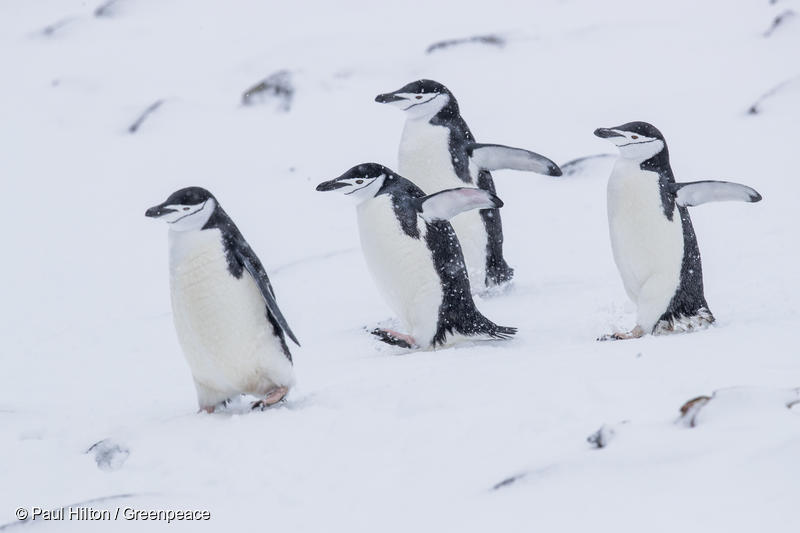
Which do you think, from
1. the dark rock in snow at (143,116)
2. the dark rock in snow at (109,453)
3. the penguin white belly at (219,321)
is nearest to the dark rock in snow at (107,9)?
the dark rock in snow at (143,116)

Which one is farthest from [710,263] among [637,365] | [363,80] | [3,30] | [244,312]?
[3,30]

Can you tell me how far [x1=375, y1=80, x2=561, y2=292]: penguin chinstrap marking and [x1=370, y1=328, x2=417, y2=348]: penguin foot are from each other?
3.74ft

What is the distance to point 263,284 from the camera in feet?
12.2

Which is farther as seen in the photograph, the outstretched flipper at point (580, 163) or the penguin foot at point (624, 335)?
the outstretched flipper at point (580, 163)

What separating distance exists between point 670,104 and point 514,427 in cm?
597

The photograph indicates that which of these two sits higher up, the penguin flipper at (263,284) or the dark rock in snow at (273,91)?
the penguin flipper at (263,284)

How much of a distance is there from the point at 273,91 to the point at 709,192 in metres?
5.58

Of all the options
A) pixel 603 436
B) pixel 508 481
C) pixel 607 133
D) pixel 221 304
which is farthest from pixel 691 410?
pixel 607 133

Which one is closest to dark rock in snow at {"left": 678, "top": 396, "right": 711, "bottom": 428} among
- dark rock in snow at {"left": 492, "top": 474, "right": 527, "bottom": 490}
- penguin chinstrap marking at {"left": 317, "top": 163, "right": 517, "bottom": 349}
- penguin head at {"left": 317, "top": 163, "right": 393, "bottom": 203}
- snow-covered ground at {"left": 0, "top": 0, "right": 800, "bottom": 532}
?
snow-covered ground at {"left": 0, "top": 0, "right": 800, "bottom": 532}

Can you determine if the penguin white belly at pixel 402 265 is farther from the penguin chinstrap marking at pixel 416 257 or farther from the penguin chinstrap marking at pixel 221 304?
the penguin chinstrap marking at pixel 221 304

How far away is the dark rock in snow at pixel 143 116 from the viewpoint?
9125 mm

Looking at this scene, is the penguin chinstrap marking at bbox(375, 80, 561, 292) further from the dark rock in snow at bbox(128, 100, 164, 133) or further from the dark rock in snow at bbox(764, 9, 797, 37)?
the dark rock in snow at bbox(764, 9, 797, 37)

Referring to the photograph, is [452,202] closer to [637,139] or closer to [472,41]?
[637,139]

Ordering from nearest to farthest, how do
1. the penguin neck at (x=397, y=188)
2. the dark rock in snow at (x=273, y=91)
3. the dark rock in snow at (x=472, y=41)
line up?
the penguin neck at (x=397, y=188)
the dark rock in snow at (x=273, y=91)
the dark rock in snow at (x=472, y=41)
